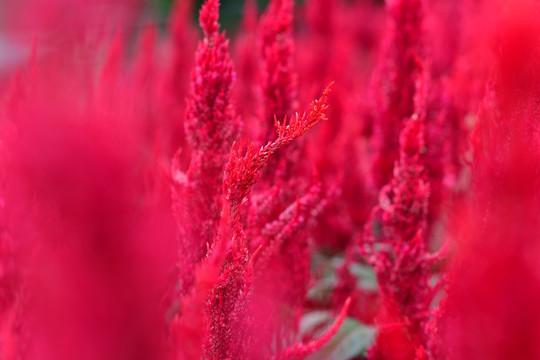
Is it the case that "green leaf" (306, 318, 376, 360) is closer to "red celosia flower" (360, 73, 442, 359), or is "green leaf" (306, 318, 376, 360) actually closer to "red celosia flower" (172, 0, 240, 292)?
"red celosia flower" (360, 73, 442, 359)

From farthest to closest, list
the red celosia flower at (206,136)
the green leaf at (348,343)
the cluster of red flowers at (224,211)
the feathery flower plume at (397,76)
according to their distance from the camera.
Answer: the feathery flower plume at (397,76) < the green leaf at (348,343) < the red celosia flower at (206,136) < the cluster of red flowers at (224,211)

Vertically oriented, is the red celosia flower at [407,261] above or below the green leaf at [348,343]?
above

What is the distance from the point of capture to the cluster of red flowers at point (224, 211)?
246 mm

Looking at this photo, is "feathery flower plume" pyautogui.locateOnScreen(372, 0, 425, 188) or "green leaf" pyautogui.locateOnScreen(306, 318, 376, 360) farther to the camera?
"feathery flower plume" pyautogui.locateOnScreen(372, 0, 425, 188)

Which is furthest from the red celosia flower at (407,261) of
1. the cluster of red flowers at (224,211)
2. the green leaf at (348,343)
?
the green leaf at (348,343)

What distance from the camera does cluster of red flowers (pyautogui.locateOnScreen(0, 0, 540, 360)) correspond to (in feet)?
0.81

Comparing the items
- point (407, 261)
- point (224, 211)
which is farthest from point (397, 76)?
point (224, 211)

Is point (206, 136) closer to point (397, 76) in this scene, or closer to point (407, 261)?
point (407, 261)

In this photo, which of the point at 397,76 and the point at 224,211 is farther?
the point at 397,76

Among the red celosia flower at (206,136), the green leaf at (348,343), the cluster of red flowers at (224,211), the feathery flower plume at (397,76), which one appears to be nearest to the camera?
the cluster of red flowers at (224,211)

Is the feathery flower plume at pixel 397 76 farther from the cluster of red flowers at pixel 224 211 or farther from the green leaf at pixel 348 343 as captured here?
the green leaf at pixel 348 343

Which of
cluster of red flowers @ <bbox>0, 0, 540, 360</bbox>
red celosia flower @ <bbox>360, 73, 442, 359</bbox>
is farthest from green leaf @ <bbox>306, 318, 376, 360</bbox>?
red celosia flower @ <bbox>360, 73, 442, 359</bbox>

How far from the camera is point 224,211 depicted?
319 millimetres

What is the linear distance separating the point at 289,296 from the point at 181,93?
2.26 feet
